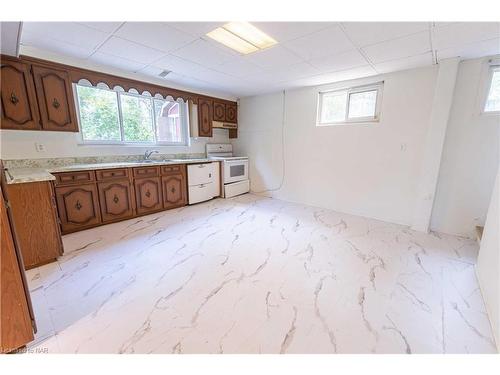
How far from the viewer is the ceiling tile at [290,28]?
1.74 m

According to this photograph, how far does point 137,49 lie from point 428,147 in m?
3.60

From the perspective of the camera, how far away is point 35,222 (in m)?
1.93

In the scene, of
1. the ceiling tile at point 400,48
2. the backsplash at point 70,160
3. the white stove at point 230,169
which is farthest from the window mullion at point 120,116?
the ceiling tile at point 400,48

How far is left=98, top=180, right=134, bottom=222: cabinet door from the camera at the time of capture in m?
2.85

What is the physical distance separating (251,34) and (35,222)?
2.61 m

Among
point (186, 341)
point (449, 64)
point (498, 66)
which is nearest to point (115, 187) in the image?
point (186, 341)

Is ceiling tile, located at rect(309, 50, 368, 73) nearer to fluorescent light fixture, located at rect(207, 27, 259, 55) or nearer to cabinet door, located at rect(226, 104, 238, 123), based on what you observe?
fluorescent light fixture, located at rect(207, 27, 259, 55)

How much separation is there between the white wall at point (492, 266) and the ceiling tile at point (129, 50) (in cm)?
339

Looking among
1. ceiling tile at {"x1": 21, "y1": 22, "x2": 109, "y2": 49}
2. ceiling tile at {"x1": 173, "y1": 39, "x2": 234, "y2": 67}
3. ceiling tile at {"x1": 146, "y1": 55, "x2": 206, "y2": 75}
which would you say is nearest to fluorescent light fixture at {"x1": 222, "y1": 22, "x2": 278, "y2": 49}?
ceiling tile at {"x1": 173, "y1": 39, "x2": 234, "y2": 67}

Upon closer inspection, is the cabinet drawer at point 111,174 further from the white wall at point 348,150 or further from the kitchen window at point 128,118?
the white wall at point 348,150

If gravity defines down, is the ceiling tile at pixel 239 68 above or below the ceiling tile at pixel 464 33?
above
